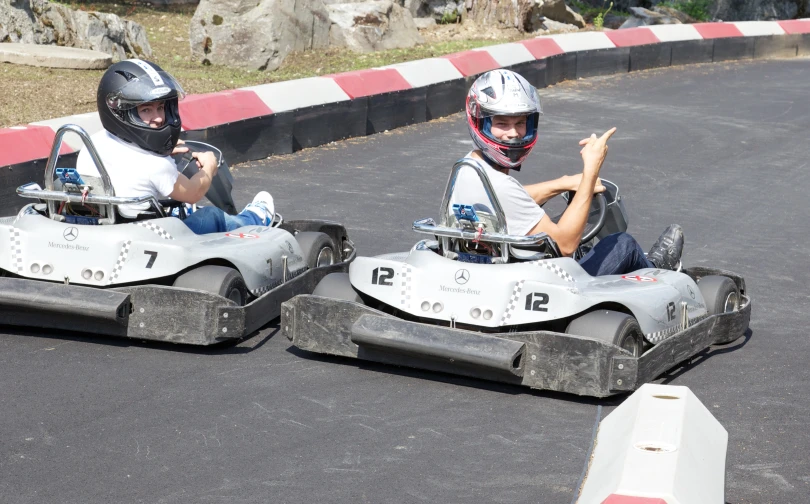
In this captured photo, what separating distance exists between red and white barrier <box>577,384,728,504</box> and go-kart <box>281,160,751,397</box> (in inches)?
53.8

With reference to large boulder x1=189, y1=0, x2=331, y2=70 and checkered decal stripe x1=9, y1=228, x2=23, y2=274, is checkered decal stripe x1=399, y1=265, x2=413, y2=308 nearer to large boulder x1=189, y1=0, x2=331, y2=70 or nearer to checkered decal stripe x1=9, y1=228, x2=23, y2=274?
checkered decal stripe x1=9, y1=228, x2=23, y2=274

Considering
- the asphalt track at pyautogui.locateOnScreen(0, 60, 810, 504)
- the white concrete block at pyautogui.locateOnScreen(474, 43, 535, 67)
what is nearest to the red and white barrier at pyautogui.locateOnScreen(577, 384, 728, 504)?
the asphalt track at pyautogui.locateOnScreen(0, 60, 810, 504)

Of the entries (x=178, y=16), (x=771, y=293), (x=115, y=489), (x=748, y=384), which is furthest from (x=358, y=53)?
(x=115, y=489)

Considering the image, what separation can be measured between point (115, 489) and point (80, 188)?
2.01 m

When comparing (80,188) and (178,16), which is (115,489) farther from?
(178,16)

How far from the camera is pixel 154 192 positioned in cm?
567

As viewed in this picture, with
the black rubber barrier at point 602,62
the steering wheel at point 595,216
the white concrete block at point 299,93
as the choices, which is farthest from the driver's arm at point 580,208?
the black rubber barrier at point 602,62

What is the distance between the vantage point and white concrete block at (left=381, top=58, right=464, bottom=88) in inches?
469

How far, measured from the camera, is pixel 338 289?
5.45 m

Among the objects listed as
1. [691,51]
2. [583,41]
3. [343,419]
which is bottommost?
[343,419]

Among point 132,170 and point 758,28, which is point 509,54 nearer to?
point 758,28

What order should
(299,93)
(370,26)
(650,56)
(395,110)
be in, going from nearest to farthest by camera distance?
1. (299,93)
2. (395,110)
3. (370,26)
4. (650,56)

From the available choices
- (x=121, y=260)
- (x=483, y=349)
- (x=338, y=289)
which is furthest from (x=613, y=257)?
(x=121, y=260)

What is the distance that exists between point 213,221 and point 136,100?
2.42 feet
